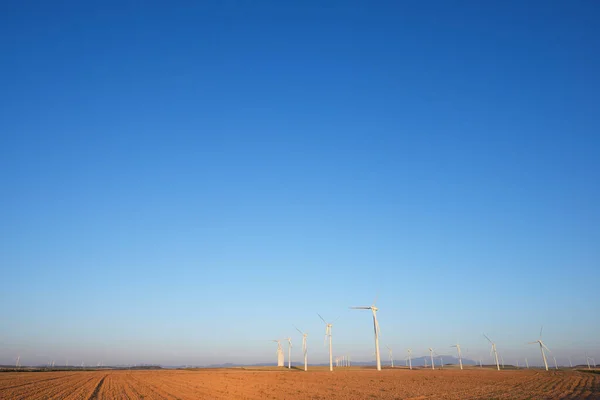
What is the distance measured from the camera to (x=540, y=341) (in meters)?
176

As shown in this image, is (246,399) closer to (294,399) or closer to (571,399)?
(294,399)

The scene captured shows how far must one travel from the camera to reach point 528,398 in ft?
141

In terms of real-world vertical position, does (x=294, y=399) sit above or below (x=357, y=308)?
below

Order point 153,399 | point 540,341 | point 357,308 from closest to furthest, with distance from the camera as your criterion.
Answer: point 153,399 → point 357,308 → point 540,341

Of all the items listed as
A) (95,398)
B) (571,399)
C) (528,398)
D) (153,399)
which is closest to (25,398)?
(95,398)

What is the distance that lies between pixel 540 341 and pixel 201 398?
176893 mm

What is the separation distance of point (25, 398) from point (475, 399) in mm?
46373

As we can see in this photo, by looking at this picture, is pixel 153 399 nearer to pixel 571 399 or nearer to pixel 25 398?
pixel 25 398

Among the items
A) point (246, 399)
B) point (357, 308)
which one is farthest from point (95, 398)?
point (357, 308)

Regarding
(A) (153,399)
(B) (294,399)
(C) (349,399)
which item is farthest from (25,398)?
(C) (349,399)

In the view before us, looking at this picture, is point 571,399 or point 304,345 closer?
point 571,399

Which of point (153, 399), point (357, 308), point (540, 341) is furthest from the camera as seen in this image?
point (540, 341)

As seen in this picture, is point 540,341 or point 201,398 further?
point 540,341

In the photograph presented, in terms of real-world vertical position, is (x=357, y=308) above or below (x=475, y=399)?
above
